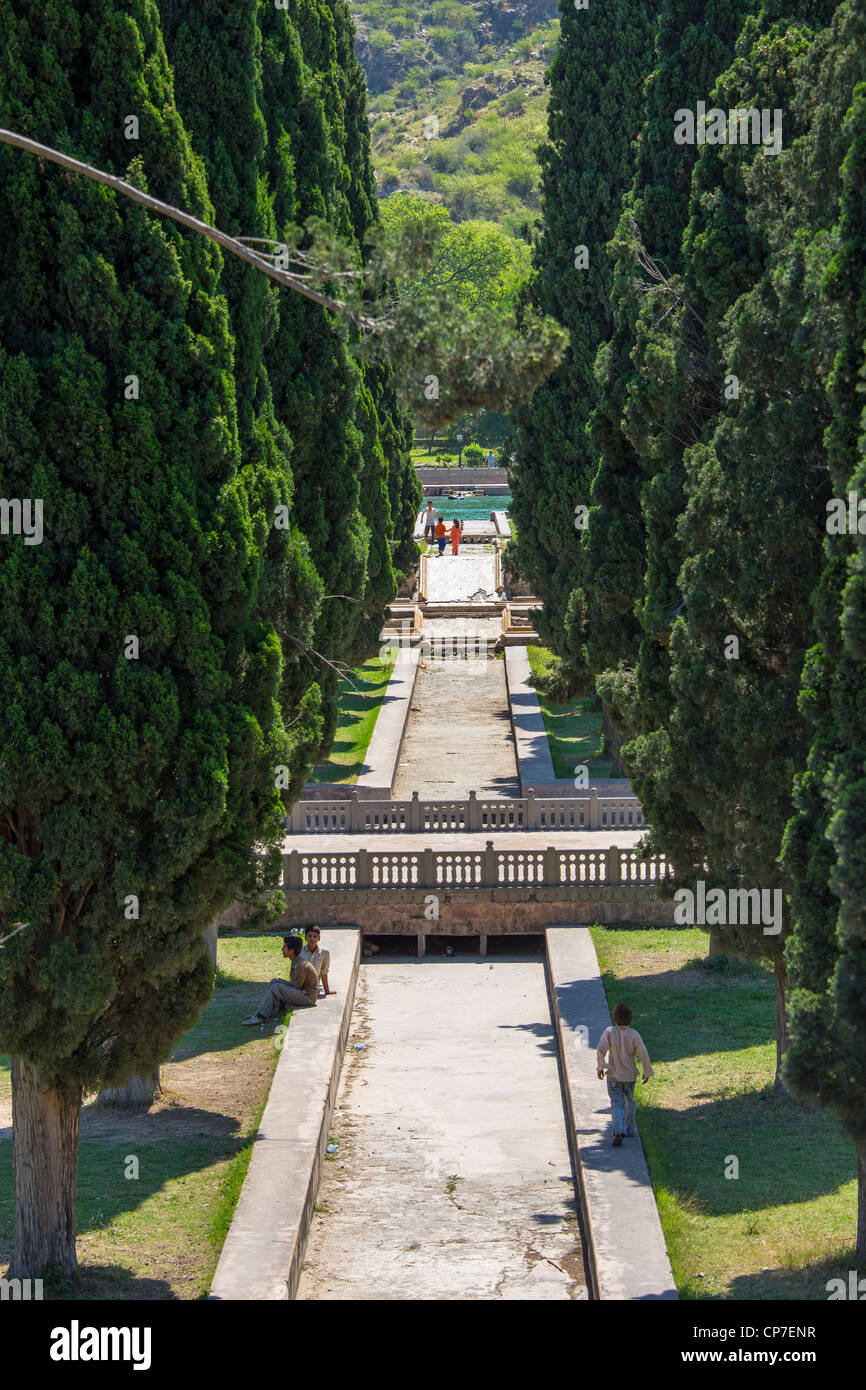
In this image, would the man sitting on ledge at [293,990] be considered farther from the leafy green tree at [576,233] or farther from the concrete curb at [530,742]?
the leafy green tree at [576,233]

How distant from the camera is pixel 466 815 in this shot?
2461 cm

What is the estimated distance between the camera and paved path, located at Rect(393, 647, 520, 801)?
97.0 ft

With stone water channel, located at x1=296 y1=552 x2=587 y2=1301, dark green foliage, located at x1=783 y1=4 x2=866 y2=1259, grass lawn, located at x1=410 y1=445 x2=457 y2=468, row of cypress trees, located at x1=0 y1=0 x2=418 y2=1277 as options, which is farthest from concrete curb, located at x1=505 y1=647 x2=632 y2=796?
grass lawn, located at x1=410 y1=445 x2=457 y2=468

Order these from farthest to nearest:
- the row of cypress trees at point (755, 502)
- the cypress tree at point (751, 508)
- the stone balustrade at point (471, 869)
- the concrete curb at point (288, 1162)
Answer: the stone balustrade at point (471, 869), the cypress tree at point (751, 508), the concrete curb at point (288, 1162), the row of cypress trees at point (755, 502)

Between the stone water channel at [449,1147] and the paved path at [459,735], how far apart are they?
6.54 metres

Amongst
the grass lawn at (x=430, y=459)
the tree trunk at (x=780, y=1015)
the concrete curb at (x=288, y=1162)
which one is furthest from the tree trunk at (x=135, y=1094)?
the grass lawn at (x=430, y=459)

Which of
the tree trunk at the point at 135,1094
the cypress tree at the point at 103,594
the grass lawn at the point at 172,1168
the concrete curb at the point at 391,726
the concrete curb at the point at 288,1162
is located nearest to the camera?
the cypress tree at the point at 103,594

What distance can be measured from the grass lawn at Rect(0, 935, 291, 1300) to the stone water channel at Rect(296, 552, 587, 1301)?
0.79 metres

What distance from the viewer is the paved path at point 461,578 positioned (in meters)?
51.0

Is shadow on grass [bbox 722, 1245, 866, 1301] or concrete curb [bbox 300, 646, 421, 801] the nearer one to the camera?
shadow on grass [bbox 722, 1245, 866, 1301]

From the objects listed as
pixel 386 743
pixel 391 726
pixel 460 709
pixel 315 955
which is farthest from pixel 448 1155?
pixel 460 709

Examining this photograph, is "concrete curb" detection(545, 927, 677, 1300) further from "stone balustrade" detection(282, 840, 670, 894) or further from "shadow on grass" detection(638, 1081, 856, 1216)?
"stone balustrade" detection(282, 840, 670, 894)

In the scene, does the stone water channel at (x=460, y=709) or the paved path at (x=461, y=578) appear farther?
the paved path at (x=461, y=578)

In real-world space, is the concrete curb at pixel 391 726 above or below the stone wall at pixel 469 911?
above
